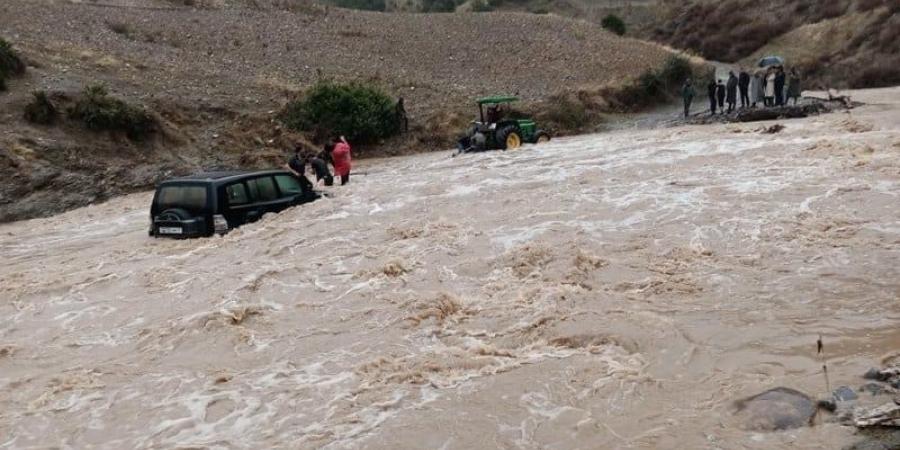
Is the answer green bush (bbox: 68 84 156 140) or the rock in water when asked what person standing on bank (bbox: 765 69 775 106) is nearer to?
green bush (bbox: 68 84 156 140)

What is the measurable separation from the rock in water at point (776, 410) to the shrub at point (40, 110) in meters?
20.4

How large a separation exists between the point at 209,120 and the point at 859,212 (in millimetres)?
19167

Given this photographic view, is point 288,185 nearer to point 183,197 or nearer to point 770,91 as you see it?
point 183,197

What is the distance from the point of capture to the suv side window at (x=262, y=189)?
1298 cm

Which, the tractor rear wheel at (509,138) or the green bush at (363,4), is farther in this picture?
the green bush at (363,4)

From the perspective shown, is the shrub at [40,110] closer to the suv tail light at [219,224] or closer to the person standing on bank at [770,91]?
the suv tail light at [219,224]

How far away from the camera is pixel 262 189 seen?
13234mm

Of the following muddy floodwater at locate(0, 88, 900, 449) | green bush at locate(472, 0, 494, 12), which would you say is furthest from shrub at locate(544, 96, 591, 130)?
green bush at locate(472, 0, 494, 12)

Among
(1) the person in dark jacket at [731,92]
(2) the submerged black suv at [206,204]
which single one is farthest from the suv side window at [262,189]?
(1) the person in dark jacket at [731,92]

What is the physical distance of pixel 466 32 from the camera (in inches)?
1587

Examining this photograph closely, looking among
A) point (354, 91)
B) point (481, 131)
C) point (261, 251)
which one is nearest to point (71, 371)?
point (261, 251)

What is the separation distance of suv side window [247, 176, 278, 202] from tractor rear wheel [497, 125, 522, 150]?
28.3 ft

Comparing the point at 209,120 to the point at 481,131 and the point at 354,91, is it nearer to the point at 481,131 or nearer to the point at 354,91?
the point at 354,91

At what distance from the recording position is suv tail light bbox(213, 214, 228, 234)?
12281 millimetres
